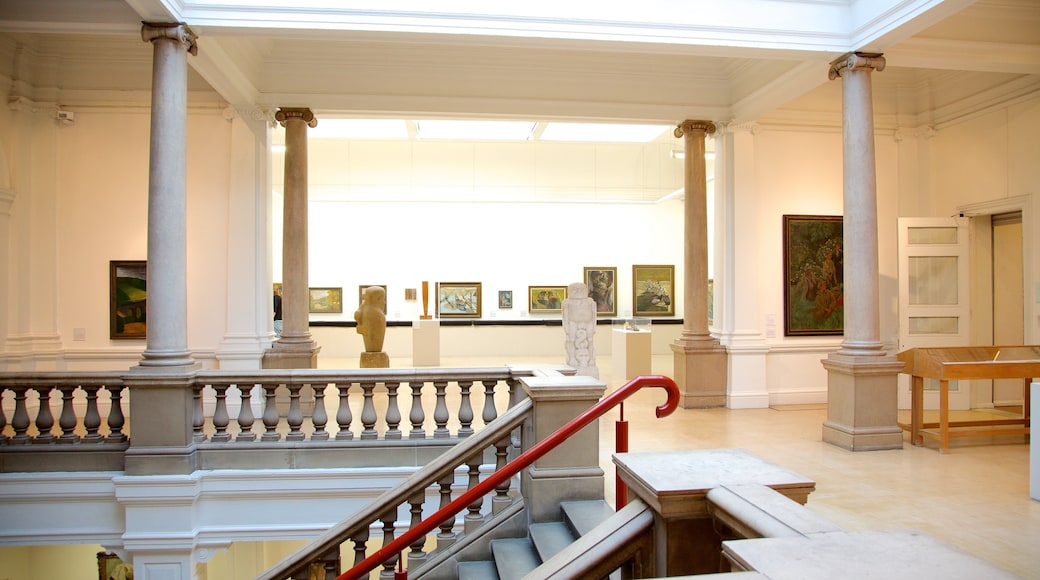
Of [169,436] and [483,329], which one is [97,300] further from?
[483,329]

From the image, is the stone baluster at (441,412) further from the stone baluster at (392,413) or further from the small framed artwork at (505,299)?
the small framed artwork at (505,299)

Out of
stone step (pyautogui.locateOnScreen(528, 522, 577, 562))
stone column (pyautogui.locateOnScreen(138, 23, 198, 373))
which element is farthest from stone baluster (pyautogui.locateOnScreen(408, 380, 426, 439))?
stone column (pyautogui.locateOnScreen(138, 23, 198, 373))

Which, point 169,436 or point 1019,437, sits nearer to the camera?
point 169,436

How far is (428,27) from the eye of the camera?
682 cm

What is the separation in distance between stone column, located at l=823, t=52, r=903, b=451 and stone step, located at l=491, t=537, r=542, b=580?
4.60 metres

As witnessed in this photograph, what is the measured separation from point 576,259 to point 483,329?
11.0ft

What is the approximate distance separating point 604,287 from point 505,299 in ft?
9.48

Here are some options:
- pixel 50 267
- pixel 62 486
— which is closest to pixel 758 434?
pixel 62 486

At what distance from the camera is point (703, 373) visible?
404 inches

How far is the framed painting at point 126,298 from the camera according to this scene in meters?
9.81

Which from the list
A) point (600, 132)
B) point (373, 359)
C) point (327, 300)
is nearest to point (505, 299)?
point (327, 300)

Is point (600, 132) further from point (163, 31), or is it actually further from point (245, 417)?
point (245, 417)

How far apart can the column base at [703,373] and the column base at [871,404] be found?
2.87 m

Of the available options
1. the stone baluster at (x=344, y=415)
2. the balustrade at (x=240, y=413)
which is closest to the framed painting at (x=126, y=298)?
the balustrade at (x=240, y=413)
